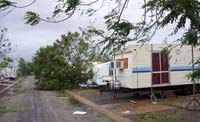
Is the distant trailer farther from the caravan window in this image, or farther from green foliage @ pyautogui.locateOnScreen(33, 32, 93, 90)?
green foliage @ pyautogui.locateOnScreen(33, 32, 93, 90)

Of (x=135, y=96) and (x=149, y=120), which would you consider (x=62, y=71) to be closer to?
(x=135, y=96)

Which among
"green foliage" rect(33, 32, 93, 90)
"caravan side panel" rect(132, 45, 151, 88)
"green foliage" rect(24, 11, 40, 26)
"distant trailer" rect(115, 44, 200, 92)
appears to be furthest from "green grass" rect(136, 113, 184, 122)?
"green foliage" rect(33, 32, 93, 90)

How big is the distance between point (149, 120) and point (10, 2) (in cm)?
1015

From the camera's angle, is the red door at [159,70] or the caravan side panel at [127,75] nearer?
the caravan side panel at [127,75]

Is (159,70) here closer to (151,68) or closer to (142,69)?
(151,68)

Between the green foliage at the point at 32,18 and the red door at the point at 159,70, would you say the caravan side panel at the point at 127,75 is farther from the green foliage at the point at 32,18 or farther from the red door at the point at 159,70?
the green foliage at the point at 32,18

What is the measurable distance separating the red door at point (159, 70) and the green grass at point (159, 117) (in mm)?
6598

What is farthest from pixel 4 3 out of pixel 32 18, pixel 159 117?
pixel 159 117

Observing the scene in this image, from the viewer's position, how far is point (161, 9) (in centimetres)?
608

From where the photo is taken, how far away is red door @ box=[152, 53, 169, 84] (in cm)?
2242

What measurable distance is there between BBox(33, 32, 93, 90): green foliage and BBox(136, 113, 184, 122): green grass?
22898mm

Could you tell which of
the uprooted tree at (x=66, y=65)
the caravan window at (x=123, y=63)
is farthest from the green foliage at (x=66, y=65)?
the caravan window at (x=123, y=63)

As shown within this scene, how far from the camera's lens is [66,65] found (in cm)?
3931

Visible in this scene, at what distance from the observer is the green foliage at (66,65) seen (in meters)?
38.7
